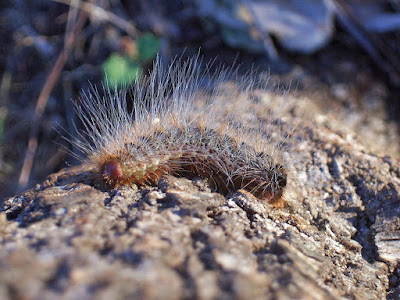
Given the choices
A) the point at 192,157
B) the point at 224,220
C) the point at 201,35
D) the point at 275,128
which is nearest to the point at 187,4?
the point at 201,35

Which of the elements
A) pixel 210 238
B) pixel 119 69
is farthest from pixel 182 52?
pixel 210 238

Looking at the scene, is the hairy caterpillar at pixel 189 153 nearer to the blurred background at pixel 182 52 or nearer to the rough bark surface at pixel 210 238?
the rough bark surface at pixel 210 238

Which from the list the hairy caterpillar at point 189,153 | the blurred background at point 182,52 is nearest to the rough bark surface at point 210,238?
the hairy caterpillar at point 189,153

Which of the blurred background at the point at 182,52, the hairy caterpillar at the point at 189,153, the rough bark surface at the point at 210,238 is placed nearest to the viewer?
the rough bark surface at the point at 210,238

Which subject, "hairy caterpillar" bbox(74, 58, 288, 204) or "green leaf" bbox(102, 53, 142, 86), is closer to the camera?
"hairy caterpillar" bbox(74, 58, 288, 204)

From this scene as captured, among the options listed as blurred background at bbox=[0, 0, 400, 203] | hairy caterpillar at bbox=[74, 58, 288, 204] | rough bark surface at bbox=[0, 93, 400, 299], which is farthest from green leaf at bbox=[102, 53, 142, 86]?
rough bark surface at bbox=[0, 93, 400, 299]

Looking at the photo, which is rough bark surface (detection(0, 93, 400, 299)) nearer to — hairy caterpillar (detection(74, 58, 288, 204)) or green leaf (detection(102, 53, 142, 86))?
hairy caterpillar (detection(74, 58, 288, 204))

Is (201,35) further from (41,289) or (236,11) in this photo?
(41,289)
